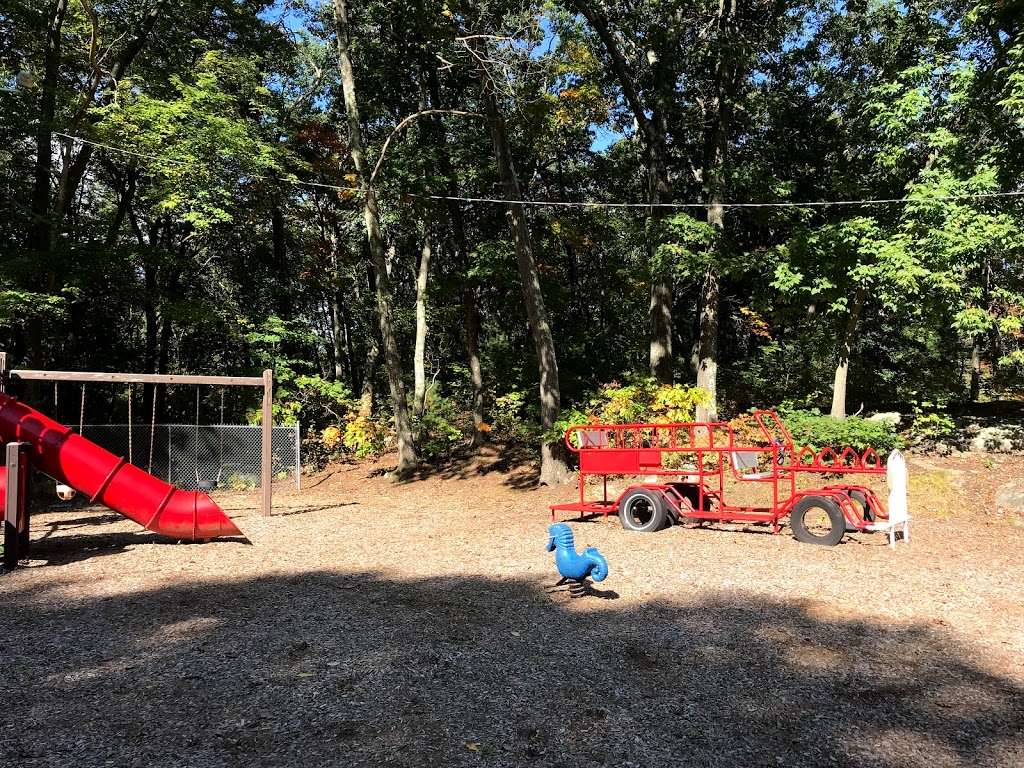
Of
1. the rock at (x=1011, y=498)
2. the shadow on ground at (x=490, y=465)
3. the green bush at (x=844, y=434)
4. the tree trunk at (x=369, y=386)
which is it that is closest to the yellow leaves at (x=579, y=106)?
the shadow on ground at (x=490, y=465)

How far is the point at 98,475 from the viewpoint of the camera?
26.4 feet

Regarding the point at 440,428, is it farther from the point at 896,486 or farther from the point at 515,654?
the point at 515,654

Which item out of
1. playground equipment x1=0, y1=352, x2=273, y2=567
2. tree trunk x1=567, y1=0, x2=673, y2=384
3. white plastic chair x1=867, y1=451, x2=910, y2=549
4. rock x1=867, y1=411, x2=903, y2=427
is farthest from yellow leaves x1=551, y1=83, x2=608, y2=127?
playground equipment x1=0, y1=352, x2=273, y2=567

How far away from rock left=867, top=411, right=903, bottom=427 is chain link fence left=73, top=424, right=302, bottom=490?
45.4 ft

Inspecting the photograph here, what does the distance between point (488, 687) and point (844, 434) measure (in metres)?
10.9

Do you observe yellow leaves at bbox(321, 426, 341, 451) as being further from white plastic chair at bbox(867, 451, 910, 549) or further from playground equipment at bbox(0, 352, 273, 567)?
white plastic chair at bbox(867, 451, 910, 549)

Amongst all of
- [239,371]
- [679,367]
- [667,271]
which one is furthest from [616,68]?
[239,371]

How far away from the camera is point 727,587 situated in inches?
256

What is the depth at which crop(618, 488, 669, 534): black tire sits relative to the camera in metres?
9.38

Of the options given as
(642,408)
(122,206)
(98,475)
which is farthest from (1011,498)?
(122,206)

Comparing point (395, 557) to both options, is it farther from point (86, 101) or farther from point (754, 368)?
point (754, 368)

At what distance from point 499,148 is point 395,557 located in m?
9.56

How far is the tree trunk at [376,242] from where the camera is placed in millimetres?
16328

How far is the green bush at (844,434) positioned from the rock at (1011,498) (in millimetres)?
2244
